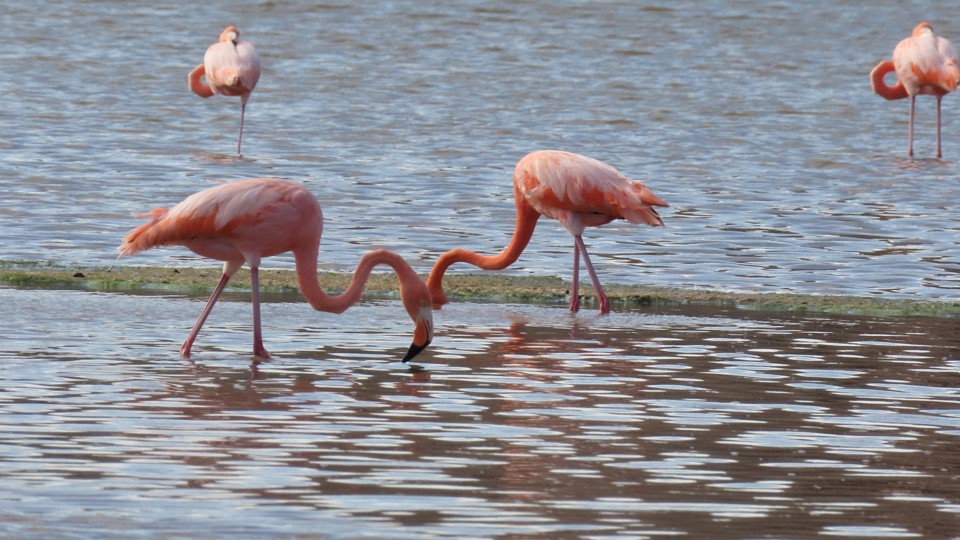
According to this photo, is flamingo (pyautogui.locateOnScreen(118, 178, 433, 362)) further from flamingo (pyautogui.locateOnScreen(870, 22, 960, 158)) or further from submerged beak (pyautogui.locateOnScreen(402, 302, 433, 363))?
flamingo (pyautogui.locateOnScreen(870, 22, 960, 158))

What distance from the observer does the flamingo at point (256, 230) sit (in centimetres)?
761

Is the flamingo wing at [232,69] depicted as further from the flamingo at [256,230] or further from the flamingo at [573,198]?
the flamingo at [256,230]

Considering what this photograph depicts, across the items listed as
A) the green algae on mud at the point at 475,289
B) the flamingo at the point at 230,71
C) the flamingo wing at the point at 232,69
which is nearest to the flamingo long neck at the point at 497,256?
the green algae on mud at the point at 475,289

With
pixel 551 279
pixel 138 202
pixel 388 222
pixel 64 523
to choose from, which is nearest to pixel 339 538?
pixel 64 523

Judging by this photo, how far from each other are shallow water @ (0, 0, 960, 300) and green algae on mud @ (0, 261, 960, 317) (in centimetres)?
56

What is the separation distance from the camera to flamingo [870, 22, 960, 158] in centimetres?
1906

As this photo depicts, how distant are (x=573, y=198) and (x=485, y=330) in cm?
169

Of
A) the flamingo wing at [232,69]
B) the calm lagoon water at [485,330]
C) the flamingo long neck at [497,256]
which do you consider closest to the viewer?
the calm lagoon water at [485,330]

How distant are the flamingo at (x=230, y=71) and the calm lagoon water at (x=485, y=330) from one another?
497 mm

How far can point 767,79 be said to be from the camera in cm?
2395

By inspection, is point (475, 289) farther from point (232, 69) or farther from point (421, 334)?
point (232, 69)

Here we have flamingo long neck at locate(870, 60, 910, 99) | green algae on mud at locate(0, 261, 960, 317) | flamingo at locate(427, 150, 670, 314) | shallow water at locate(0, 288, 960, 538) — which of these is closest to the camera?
shallow water at locate(0, 288, 960, 538)

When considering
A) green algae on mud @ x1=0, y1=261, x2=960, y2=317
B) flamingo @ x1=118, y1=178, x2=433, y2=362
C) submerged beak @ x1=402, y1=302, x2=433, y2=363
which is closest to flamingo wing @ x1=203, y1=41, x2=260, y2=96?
green algae on mud @ x1=0, y1=261, x2=960, y2=317

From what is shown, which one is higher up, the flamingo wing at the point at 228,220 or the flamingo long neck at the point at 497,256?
the flamingo wing at the point at 228,220
